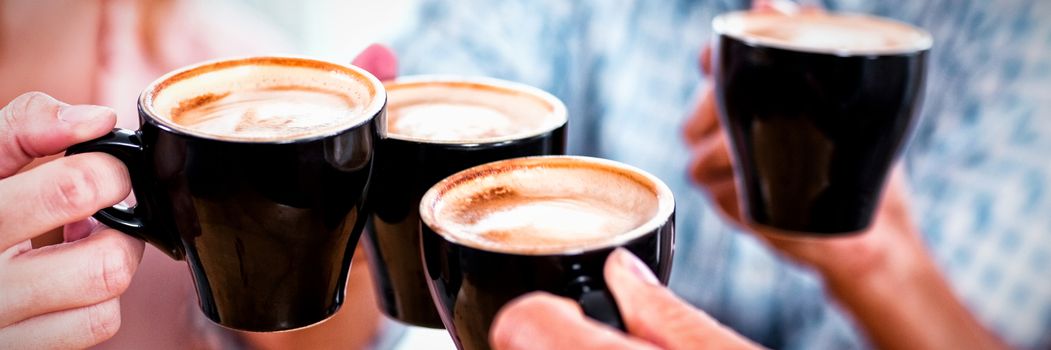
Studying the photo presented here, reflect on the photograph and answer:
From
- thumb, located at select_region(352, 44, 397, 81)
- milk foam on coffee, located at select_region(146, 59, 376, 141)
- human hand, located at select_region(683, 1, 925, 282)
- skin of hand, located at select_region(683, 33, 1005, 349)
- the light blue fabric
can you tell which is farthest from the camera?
the light blue fabric

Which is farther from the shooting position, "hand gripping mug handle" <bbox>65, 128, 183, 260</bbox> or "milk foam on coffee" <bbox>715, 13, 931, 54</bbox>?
"milk foam on coffee" <bbox>715, 13, 931, 54</bbox>

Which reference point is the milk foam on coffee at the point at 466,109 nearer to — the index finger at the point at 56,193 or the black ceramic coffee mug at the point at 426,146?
the black ceramic coffee mug at the point at 426,146

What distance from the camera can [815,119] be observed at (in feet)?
2.02

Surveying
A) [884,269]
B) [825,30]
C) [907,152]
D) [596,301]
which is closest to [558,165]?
[596,301]

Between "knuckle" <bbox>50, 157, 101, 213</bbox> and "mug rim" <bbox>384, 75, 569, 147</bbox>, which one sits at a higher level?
"knuckle" <bbox>50, 157, 101, 213</bbox>

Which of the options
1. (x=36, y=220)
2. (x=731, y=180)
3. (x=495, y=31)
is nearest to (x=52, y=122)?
(x=36, y=220)

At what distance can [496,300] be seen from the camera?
1.37ft

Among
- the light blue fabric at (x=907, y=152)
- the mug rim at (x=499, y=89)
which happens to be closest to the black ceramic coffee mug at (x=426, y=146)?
the mug rim at (x=499, y=89)

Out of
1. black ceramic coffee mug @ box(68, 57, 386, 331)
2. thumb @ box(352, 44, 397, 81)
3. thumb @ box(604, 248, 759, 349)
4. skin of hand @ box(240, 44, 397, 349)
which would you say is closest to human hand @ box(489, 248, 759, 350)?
thumb @ box(604, 248, 759, 349)

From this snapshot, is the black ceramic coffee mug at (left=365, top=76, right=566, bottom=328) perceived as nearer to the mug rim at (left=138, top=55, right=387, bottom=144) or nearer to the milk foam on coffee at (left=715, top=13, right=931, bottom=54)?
the mug rim at (left=138, top=55, right=387, bottom=144)

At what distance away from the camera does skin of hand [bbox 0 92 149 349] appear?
449mm

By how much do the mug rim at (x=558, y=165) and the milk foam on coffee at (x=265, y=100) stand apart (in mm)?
61

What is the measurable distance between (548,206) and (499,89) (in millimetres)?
205

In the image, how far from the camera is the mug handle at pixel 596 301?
0.40 meters
